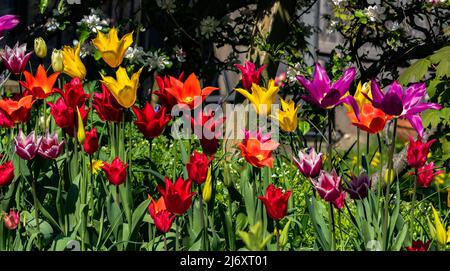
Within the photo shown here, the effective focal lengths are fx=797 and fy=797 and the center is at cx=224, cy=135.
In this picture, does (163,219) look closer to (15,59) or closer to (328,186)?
(328,186)

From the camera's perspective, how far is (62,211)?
8.11 ft

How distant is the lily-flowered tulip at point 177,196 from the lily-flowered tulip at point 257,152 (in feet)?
0.83

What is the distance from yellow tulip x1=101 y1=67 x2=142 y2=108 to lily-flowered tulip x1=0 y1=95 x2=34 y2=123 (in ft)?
0.87

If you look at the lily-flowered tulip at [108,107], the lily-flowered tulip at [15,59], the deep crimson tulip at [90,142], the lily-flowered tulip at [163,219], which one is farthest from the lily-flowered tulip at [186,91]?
the lily-flowered tulip at [15,59]

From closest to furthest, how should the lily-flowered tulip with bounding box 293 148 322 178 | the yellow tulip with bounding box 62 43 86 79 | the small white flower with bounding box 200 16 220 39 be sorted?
the lily-flowered tulip with bounding box 293 148 322 178
the yellow tulip with bounding box 62 43 86 79
the small white flower with bounding box 200 16 220 39

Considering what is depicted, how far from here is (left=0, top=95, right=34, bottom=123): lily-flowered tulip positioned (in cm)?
243

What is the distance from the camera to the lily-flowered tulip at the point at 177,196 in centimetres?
201

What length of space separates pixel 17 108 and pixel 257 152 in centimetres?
77

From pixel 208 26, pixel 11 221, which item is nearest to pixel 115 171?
pixel 11 221

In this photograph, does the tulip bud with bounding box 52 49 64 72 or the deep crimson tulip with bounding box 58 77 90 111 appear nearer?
the deep crimson tulip with bounding box 58 77 90 111

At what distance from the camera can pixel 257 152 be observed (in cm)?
223

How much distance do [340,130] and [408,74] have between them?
525cm

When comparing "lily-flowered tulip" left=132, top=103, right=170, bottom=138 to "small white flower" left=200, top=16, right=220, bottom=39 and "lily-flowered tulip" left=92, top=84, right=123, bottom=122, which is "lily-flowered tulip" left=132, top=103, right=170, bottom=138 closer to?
"lily-flowered tulip" left=92, top=84, right=123, bottom=122

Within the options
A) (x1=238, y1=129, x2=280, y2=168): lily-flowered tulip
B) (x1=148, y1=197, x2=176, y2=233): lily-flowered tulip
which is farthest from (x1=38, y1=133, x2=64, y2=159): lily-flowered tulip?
(x1=238, y1=129, x2=280, y2=168): lily-flowered tulip
